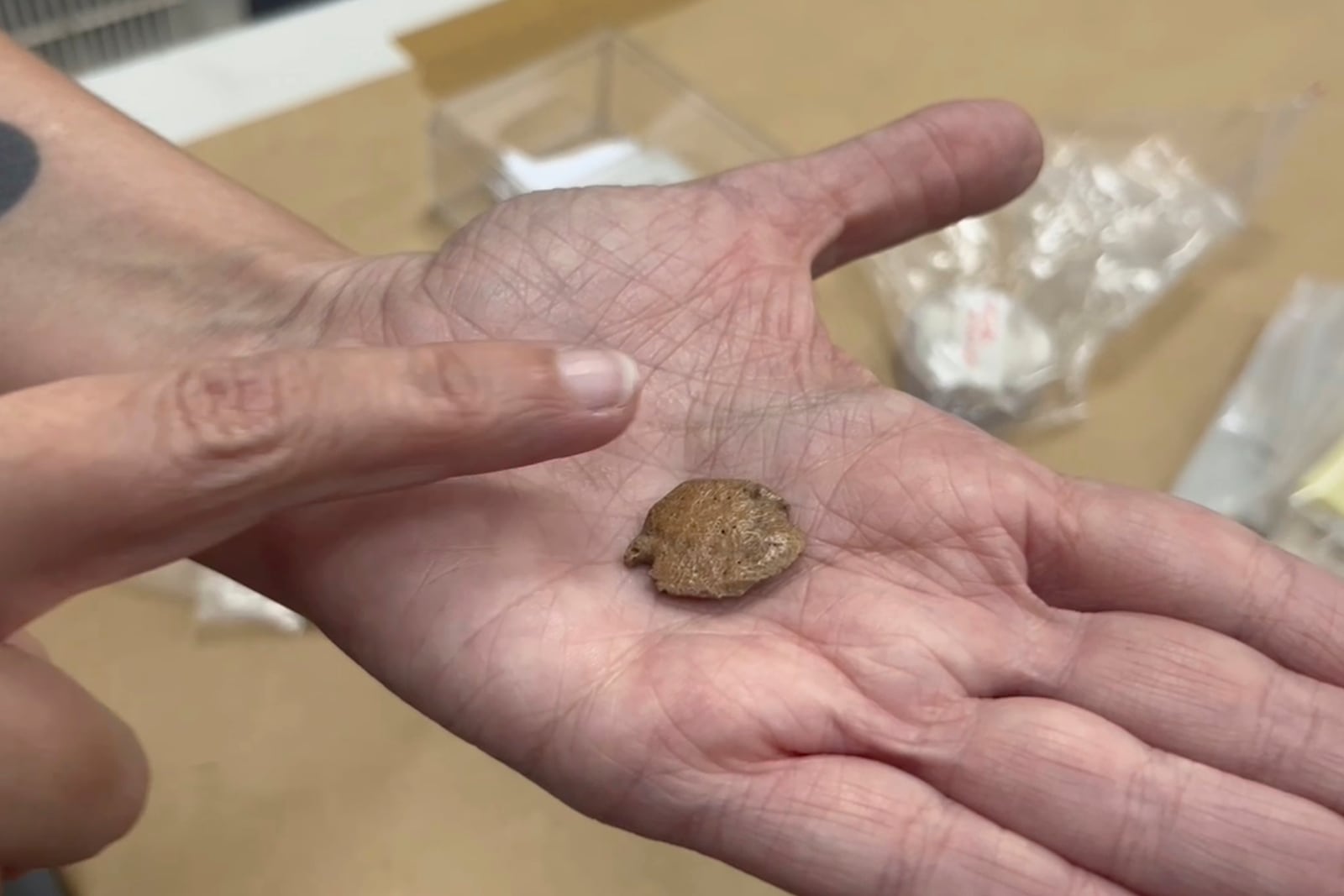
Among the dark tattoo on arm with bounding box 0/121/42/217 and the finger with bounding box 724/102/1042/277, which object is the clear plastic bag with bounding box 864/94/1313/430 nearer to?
the finger with bounding box 724/102/1042/277

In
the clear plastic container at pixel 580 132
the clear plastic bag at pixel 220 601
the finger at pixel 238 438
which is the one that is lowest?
the clear plastic bag at pixel 220 601

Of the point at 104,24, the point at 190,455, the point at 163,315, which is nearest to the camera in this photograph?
the point at 190,455

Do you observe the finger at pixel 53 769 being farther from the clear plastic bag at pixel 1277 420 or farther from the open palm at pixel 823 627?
the clear plastic bag at pixel 1277 420

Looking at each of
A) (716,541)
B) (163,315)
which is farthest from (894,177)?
(163,315)

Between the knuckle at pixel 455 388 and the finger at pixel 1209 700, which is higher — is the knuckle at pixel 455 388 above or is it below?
above

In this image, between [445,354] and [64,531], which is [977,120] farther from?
[64,531]

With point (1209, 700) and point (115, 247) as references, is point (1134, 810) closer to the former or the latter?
point (1209, 700)

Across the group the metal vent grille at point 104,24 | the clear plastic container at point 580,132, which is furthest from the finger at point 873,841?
the metal vent grille at point 104,24
